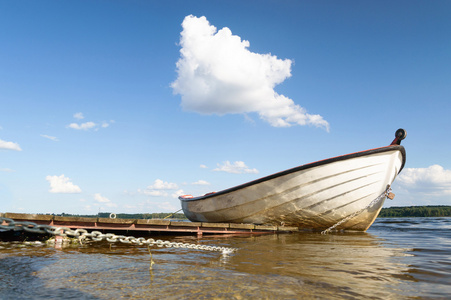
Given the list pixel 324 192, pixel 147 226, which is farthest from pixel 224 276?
pixel 324 192

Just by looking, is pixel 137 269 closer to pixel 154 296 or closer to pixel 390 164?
pixel 154 296

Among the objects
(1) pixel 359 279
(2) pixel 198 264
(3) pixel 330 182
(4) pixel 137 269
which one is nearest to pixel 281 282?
(1) pixel 359 279

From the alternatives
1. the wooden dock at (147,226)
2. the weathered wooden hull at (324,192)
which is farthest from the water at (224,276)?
the weathered wooden hull at (324,192)

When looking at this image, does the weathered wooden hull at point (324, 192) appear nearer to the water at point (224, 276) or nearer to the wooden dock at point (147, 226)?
the wooden dock at point (147, 226)

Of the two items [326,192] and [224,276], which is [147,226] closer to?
[326,192]

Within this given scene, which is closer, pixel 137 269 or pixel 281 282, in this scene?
pixel 281 282

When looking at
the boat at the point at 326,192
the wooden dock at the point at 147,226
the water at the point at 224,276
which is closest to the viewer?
the water at the point at 224,276

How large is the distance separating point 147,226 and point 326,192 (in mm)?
6247

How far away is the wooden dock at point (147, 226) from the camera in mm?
8062

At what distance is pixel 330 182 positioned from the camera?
9.51m

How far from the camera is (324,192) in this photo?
31.5 ft

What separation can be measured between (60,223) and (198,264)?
6.05 metres

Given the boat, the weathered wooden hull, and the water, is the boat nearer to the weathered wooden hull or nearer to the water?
the weathered wooden hull

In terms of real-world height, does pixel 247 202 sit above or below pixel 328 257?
above
